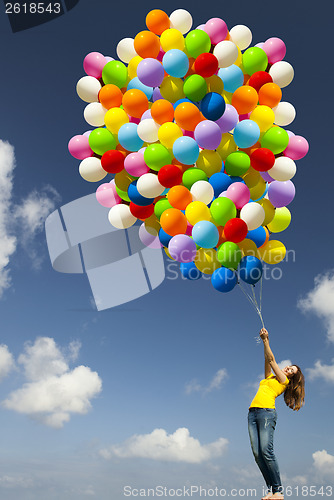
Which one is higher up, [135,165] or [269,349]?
[135,165]

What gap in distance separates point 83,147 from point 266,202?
2.52 m

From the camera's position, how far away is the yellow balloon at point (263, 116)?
5426 millimetres

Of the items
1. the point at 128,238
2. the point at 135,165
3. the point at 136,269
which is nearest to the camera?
the point at 135,165

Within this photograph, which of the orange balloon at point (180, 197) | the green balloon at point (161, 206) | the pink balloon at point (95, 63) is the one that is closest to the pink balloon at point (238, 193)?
the orange balloon at point (180, 197)

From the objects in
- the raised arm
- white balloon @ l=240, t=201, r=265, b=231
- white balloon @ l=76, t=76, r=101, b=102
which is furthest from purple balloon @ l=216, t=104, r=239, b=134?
the raised arm

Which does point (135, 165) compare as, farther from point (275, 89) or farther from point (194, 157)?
point (275, 89)

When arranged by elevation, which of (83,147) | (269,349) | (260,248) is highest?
(83,147)

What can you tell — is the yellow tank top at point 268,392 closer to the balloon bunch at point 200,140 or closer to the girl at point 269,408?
the girl at point 269,408

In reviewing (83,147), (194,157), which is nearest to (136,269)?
(83,147)

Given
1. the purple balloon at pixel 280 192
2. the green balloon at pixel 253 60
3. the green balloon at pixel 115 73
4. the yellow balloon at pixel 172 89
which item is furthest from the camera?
the green balloon at pixel 115 73

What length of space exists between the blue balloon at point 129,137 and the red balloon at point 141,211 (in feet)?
2.50

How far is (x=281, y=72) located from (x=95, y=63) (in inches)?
94.2

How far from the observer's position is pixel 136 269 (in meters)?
8.15

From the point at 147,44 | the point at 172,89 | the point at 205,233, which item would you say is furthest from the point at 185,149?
the point at 147,44
